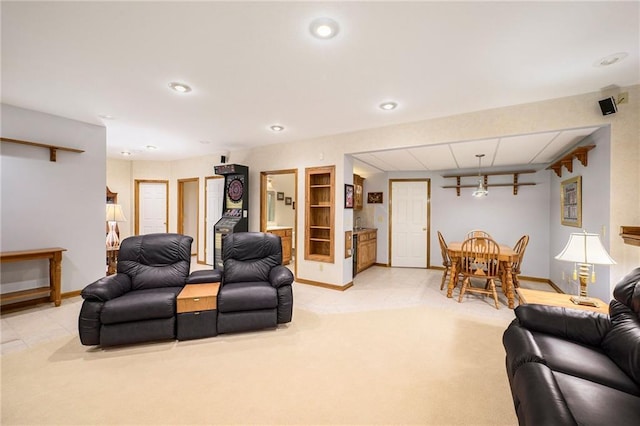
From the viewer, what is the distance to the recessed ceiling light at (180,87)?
2.68m

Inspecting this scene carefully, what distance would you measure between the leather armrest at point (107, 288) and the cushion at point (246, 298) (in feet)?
3.23

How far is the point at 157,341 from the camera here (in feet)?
8.70

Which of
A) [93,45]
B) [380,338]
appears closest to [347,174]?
[380,338]

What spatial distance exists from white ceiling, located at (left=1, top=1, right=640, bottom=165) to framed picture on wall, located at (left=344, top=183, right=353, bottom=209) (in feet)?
3.79

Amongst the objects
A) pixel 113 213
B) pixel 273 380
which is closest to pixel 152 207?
pixel 113 213

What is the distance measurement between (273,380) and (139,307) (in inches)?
57.9

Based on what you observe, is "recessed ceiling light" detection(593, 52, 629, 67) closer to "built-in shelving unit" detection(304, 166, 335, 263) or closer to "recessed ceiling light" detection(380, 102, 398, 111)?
"recessed ceiling light" detection(380, 102, 398, 111)

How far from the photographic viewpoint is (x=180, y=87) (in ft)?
8.98

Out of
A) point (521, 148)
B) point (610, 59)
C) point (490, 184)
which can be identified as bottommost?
point (490, 184)

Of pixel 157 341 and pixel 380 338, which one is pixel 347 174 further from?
pixel 157 341

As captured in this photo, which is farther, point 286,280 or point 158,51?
point 286,280

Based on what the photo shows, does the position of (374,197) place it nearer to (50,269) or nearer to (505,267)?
(505,267)

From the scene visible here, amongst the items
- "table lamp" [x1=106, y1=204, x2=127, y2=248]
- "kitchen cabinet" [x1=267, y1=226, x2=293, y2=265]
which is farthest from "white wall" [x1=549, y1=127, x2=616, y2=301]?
"table lamp" [x1=106, y1=204, x2=127, y2=248]

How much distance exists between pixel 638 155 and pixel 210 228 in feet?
22.1
